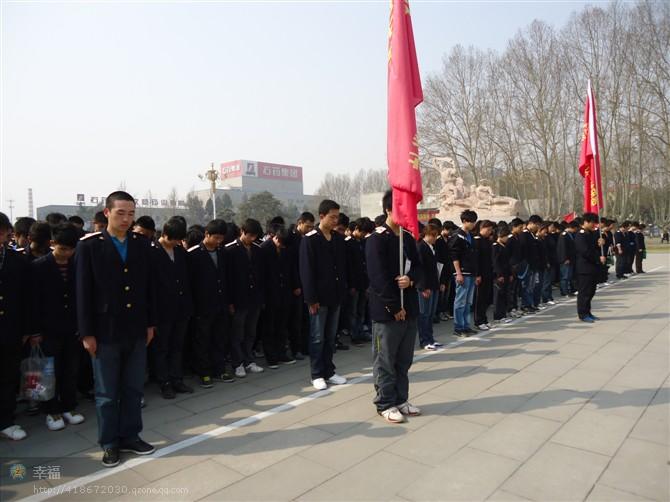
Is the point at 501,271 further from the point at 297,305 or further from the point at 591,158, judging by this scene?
the point at 591,158

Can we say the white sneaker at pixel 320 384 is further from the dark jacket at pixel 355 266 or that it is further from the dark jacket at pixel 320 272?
the dark jacket at pixel 355 266

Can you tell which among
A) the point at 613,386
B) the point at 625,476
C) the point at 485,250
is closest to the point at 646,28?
the point at 485,250

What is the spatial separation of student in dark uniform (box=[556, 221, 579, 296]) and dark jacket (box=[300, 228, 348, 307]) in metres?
7.24

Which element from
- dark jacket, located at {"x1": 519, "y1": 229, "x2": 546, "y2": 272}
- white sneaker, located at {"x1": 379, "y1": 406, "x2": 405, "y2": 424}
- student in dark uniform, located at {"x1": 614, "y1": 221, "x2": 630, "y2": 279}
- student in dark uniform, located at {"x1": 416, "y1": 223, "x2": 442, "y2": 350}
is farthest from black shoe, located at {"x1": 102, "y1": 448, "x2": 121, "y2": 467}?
student in dark uniform, located at {"x1": 614, "y1": 221, "x2": 630, "y2": 279}

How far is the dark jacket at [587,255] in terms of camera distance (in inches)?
286

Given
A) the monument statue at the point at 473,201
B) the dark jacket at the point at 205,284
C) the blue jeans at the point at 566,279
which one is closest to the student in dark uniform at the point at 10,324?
the dark jacket at the point at 205,284

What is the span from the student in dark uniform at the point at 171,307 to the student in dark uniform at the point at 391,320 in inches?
81.3

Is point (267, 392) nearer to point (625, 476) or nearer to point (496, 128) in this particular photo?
point (625, 476)

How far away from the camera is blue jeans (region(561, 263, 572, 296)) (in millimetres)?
10859

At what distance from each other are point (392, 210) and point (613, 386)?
2947 mm

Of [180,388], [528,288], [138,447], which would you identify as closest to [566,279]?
[528,288]

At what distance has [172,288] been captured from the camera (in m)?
4.45

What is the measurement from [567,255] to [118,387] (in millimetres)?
10010

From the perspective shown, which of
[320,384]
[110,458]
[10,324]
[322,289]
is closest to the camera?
[110,458]
